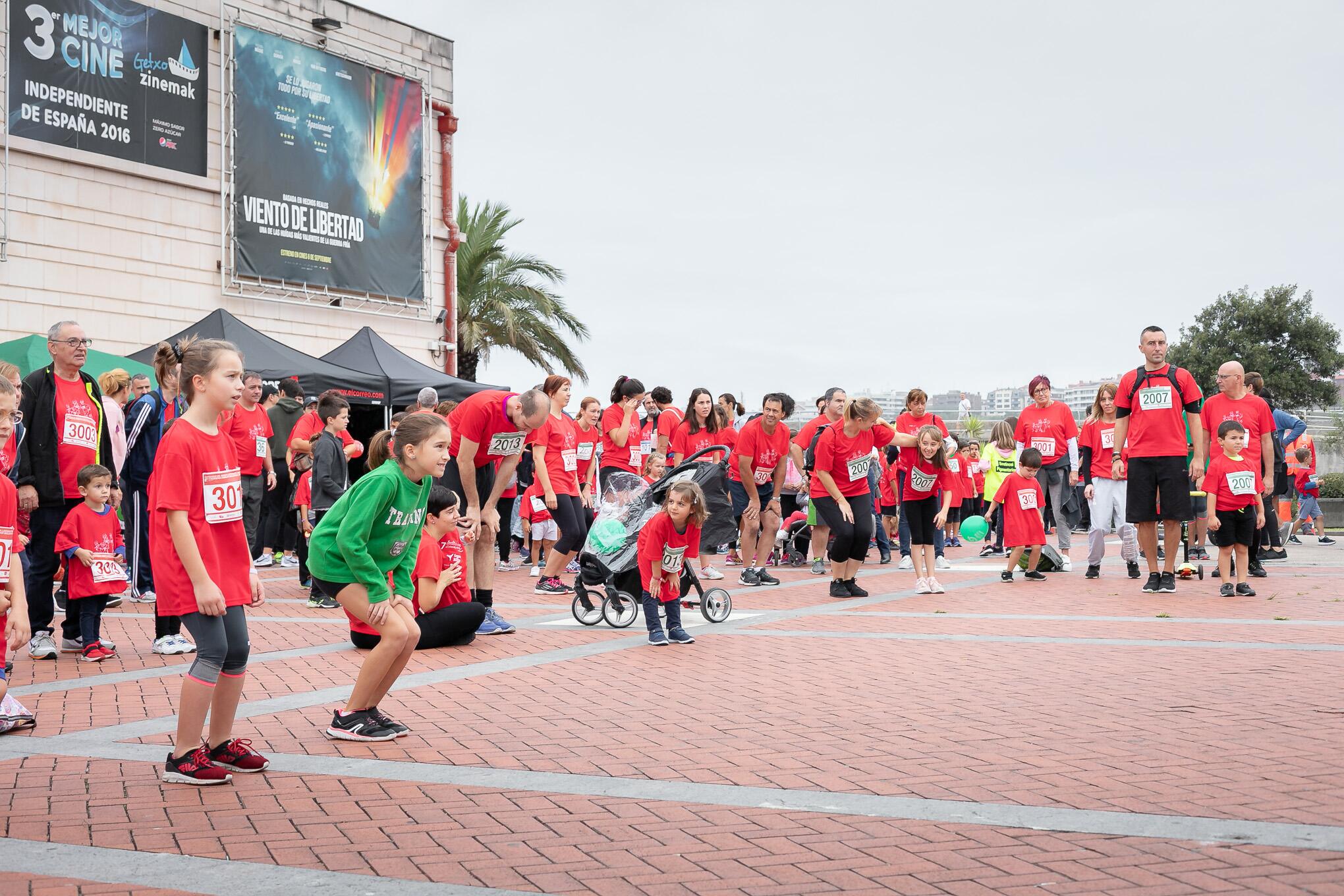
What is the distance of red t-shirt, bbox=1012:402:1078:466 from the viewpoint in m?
14.3

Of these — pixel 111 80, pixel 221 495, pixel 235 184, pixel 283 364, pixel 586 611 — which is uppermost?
pixel 111 80

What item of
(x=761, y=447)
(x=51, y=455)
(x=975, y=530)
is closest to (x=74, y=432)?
(x=51, y=455)

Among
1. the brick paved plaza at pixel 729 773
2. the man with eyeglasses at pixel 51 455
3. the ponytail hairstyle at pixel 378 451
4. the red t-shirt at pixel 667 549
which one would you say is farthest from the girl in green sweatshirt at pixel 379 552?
the man with eyeglasses at pixel 51 455

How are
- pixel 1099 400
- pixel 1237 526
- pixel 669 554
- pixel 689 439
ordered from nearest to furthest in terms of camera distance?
pixel 669 554
pixel 1237 526
pixel 689 439
pixel 1099 400

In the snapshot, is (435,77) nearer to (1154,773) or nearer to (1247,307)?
(1154,773)

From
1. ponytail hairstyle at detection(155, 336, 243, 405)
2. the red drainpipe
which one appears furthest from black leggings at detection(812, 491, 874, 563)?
the red drainpipe

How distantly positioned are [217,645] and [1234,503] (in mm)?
8969

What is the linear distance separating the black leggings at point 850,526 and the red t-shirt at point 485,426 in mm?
3695

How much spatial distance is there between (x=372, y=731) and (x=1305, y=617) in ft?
23.3

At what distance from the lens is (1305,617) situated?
8.88 meters

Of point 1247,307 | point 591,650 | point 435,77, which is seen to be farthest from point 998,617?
point 1247,307

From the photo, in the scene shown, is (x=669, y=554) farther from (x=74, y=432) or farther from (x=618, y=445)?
(x=618, y=445)

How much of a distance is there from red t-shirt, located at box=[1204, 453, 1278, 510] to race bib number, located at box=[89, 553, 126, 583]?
29.2 ft

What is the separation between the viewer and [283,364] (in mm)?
17000
